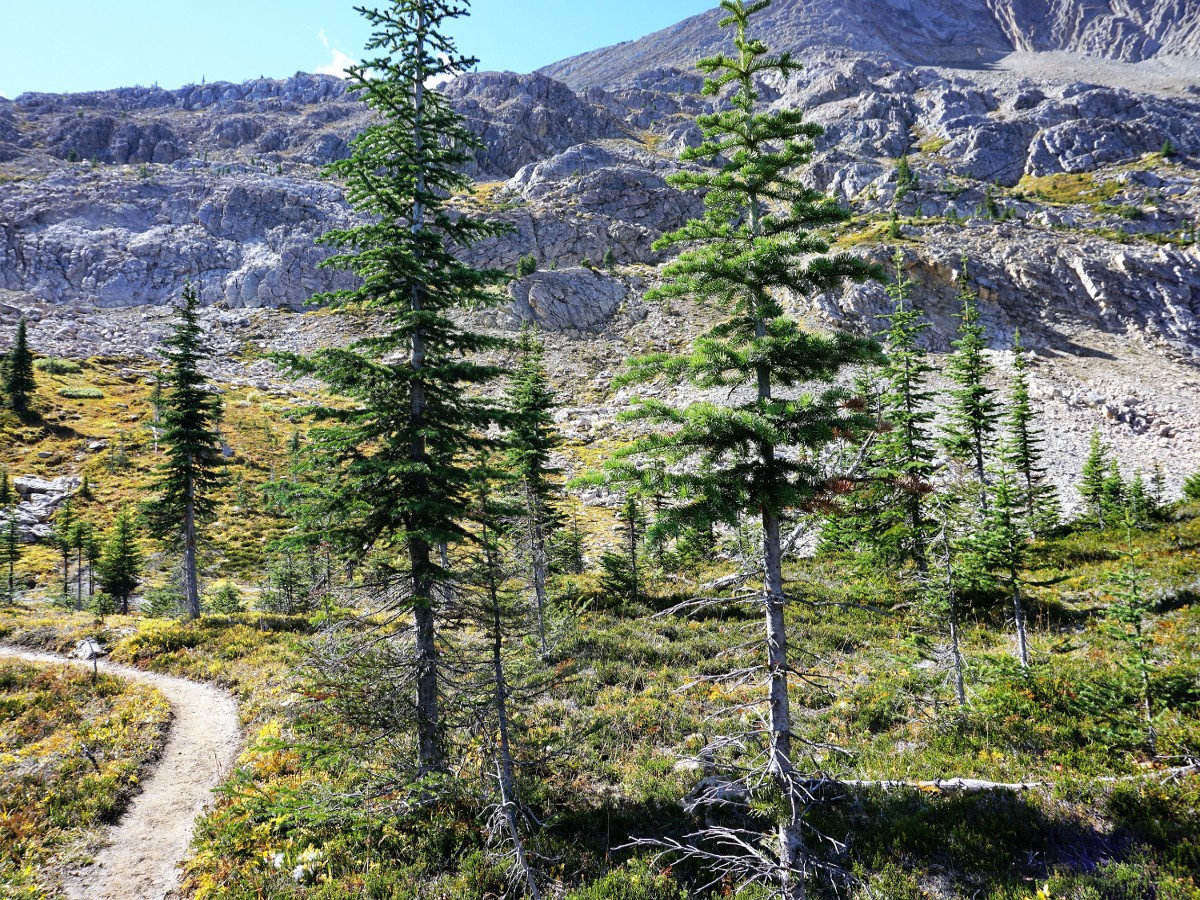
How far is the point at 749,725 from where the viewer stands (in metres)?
12.4

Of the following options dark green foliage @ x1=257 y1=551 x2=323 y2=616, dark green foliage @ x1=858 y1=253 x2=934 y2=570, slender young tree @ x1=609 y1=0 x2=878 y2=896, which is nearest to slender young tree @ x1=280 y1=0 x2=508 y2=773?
slender young tree @ x1=609 y1=0 x2=878 y2=896

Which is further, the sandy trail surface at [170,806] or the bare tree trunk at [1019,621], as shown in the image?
the bare tree trunk at [1019,621]

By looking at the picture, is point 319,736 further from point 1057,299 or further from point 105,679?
point 1057,299

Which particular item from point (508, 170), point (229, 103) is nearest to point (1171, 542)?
point (508, 170)

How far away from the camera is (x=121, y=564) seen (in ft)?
108

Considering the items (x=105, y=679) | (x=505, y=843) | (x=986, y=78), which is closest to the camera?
(x=505, y=843)

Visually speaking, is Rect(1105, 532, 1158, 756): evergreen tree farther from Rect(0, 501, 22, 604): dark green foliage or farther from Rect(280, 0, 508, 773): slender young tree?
Rect(0, 501, 22, 604): dark green foliage

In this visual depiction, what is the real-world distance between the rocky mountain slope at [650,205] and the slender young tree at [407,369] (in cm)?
2317

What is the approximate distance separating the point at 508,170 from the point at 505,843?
173814 mm

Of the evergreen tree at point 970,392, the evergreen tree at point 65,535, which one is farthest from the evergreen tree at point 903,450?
the evergreen tree at point 65,535

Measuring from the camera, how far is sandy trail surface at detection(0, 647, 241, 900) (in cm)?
861

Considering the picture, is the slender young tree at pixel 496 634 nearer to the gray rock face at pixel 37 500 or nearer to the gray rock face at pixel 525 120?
the gray rock face at pixel 37 500

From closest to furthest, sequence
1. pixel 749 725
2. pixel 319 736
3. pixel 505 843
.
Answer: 1. pixel 505 843
2. pixel 319 736
3. pixel 749 725

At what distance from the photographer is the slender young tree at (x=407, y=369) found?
878cm
